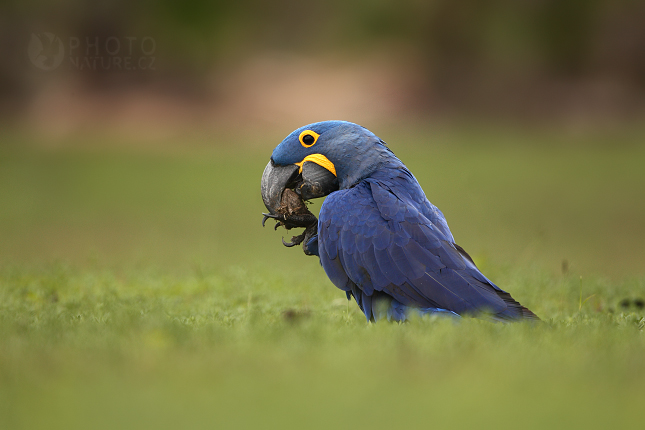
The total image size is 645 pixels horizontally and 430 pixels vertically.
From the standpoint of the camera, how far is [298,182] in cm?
477

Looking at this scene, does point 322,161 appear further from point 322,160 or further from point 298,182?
point 298,182

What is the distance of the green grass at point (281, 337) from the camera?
2.40m

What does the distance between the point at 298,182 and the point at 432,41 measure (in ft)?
97.2

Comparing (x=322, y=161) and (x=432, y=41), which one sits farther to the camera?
(x=432, y=41)

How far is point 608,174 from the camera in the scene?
16.5 metres

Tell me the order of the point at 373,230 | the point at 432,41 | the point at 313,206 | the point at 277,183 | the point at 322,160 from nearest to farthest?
the point at 373,230 → the point at 322,160 → the point at 277,183 → the point at 313,206 → the point at 432,41

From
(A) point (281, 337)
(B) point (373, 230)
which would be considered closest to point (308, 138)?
(B) point (373, 230)

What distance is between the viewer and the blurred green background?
256 cm

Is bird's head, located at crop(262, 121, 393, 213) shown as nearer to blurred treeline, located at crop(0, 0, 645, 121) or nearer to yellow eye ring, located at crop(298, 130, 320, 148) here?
yellow eye ring, located at crop(298, 130, 320, 148)

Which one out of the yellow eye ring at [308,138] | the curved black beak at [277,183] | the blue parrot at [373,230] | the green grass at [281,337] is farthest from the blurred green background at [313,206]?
the yellow eye ring at [308,138]

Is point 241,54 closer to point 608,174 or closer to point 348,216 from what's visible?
point 608,174

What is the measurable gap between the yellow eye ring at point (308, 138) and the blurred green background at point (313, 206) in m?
1.17

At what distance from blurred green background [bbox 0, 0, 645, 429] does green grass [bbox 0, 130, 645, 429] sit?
0.7 inches

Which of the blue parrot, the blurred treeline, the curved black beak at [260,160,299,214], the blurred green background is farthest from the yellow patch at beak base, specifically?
the blurred treeline
